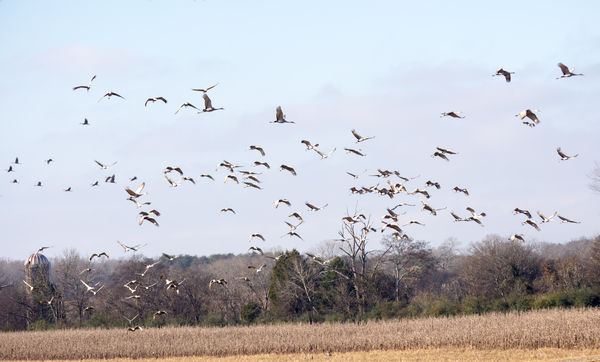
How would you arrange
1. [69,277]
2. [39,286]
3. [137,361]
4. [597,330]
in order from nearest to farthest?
[597,330]
[137,361]
[39,286]
[69,277]

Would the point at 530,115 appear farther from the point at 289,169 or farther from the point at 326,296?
the point at 326,296

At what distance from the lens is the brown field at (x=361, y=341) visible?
137 feet

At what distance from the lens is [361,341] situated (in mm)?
46875

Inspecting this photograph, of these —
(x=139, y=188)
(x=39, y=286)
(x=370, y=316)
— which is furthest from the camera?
(x=39, y=286)

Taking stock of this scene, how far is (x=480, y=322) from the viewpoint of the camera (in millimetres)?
48562

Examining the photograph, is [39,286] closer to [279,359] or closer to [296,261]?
[296,261]

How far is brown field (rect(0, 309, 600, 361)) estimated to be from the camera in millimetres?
41844

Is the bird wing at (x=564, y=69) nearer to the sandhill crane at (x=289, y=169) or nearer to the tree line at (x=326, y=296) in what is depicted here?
the sandhill crane at (x=289, y=169)

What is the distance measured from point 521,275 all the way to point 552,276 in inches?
135

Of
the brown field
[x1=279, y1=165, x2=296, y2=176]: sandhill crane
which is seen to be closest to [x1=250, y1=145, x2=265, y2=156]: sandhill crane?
[x1=279, y1=165, x2=296, y2=176]: sandhill crane

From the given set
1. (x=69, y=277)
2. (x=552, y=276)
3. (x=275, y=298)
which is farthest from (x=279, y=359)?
(x=69, y=277)

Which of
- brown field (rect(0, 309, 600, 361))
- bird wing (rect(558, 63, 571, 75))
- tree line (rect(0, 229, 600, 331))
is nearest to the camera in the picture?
bird wing (rect(558, 63, 571, 75))

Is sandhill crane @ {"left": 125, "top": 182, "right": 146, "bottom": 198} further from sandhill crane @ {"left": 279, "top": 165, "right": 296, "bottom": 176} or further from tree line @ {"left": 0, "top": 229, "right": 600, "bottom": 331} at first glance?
tree line @ {"left": 0, "top": 229, "right": 600, "bottom": 331}

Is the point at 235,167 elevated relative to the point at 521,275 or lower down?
elevated
